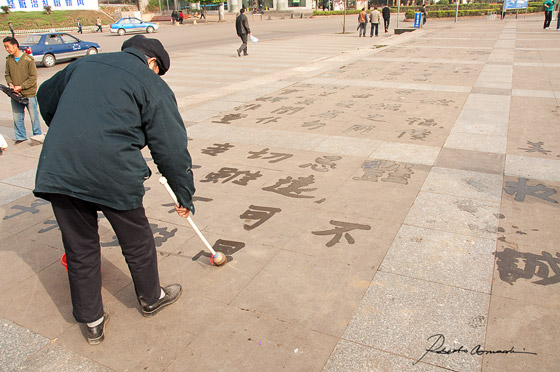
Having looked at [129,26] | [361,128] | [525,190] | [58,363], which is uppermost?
[129,26]

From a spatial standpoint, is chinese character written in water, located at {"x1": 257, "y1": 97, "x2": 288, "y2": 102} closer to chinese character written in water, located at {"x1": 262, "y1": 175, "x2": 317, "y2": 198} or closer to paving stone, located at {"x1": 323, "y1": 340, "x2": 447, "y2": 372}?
chinese character written in water, located at {"x1": 262, "y1": 175, "x2": 317, "y2": 198}

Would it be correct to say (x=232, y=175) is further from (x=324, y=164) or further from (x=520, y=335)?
(x=520, y=335)

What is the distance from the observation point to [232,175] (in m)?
5.20

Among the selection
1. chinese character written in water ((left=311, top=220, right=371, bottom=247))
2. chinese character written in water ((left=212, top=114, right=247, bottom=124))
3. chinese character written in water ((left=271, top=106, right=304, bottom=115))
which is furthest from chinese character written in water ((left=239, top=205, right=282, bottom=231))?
chinese character written in water ((left=271, top=106, right=304, bottom=115))

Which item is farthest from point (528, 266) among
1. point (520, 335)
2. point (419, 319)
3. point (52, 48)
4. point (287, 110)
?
point (52, 48)

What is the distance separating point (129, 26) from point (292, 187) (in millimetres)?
31822

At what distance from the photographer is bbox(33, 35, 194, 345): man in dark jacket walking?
2273 millimetres

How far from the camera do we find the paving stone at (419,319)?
8.25 feet

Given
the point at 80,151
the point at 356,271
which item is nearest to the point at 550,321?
the point at 356,271

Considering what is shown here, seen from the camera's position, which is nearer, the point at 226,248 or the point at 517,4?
the point at 226,248

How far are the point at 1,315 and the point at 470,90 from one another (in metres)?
9.27

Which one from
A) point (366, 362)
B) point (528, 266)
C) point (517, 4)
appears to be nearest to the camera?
Result: point (366, 362)

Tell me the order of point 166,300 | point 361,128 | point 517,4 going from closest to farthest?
point 166,300
point 361,128
point 517,4

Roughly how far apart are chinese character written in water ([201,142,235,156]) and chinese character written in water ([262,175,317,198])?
1.45 metres
